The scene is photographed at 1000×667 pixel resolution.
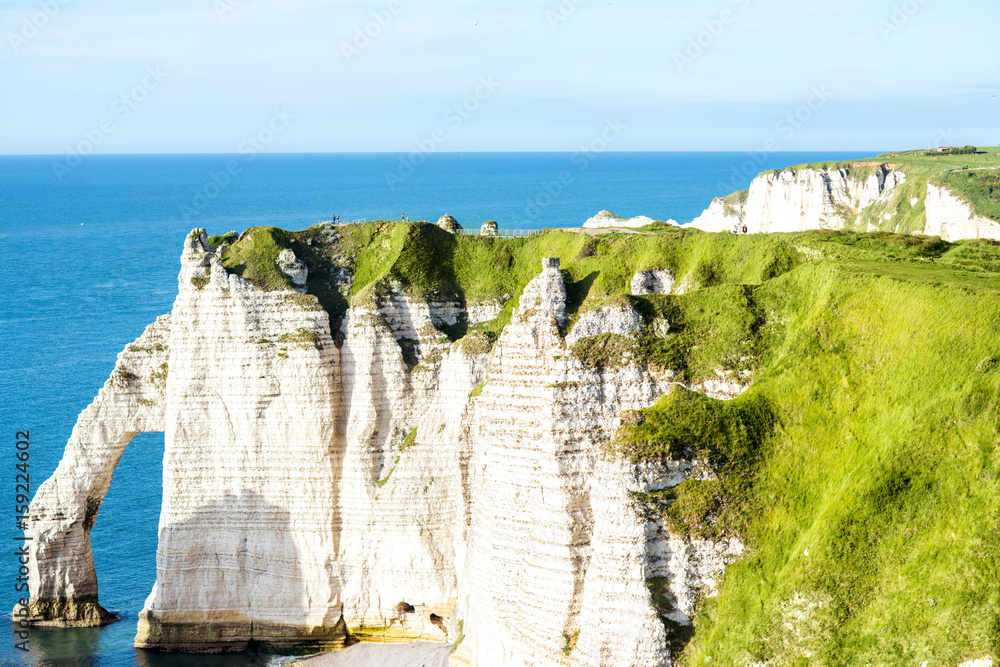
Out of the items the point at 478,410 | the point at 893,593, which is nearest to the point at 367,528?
the point at 478,410

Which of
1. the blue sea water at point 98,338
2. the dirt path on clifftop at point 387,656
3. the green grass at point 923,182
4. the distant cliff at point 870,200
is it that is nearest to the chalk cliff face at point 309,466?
the dirt path on clifftop at point 387,656

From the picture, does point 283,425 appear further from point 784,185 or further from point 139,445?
point 784,185

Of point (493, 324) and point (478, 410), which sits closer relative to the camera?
point (478, 410)

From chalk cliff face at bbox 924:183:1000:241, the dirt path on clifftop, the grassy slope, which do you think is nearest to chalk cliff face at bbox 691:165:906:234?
chalk cliff face at bbox 924:183:1000:241

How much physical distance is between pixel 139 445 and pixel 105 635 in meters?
25.0

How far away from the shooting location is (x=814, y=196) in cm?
8756

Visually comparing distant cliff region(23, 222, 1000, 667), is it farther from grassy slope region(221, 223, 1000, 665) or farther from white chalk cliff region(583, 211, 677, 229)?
white chalk cliff region(583, 211, 677, 229)

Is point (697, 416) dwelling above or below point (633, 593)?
above

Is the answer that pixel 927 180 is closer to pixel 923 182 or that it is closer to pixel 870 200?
pixel 923 182

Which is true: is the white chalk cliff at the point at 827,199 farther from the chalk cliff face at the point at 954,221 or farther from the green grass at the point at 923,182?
the chalk cliff face at the point at 954,221

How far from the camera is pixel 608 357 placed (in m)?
34.3

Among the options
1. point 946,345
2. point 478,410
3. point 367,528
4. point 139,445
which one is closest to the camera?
point 946,345

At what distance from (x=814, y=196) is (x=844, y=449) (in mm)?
61382

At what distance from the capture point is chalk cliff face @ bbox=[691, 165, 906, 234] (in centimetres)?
8419
